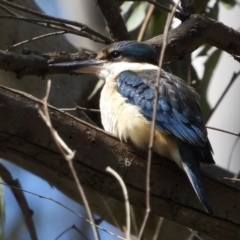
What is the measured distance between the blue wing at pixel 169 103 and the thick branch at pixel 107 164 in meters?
0.14

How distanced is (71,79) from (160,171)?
1371 millimetres

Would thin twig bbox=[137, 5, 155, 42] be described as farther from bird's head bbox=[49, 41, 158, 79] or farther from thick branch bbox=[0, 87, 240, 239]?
thick branch bbox=[0, 87, 240, 239]

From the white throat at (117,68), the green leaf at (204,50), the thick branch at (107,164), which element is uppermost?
the green leaf at (204,50)

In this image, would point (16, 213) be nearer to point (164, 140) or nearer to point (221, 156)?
point (221, 156)

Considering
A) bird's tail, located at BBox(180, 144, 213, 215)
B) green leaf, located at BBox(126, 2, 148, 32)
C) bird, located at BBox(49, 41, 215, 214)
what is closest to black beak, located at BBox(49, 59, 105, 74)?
bird, located at BBox(49, 41, 215, 214)

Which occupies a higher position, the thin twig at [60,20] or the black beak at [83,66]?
the thin twig at [60,20]

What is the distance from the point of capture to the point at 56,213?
18.1 feet

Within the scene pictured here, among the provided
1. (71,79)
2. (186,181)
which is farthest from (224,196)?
(71,79)

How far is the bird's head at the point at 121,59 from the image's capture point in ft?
9.70

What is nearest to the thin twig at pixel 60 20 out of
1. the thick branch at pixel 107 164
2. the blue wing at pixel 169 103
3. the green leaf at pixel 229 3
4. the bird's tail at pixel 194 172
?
the blue wing at pixel 169 103

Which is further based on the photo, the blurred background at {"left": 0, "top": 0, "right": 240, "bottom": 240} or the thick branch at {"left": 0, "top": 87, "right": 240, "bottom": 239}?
the blurred background at {"left": 0, "top": 0, "right": 240, "bottom": 240}

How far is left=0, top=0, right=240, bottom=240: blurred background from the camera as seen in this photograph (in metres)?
3.62

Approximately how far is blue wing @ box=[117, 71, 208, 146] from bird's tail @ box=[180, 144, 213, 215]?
0.16 ft

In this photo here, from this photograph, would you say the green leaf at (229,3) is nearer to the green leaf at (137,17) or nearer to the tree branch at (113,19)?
the green leaf at (137,17)
